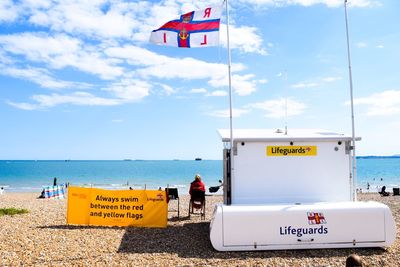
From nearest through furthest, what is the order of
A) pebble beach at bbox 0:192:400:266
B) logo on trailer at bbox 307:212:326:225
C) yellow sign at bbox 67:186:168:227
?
pebble beach at bbox 0:192:400:266
logo on trailer at bbox 307:212:326:225
yellow sign at bbox 67:186:168:227

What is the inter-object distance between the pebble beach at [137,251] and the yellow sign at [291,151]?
7.90 ft

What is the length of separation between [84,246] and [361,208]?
6.43 meters

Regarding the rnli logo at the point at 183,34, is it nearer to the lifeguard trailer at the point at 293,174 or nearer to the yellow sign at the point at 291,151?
the lifeguard trailer at the point at 293,174

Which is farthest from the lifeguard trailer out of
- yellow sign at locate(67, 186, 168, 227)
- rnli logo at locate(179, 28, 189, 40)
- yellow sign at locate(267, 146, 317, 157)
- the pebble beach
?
rnli logo at locate(179, 28, 189, 40)

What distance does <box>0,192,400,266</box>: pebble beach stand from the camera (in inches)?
305

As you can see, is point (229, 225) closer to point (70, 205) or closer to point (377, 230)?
point (377, 230)

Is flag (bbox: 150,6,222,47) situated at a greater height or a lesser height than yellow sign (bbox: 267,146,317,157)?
greater

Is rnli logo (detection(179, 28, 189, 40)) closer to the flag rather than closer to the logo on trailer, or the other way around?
the flag

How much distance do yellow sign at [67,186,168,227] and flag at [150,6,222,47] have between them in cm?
452

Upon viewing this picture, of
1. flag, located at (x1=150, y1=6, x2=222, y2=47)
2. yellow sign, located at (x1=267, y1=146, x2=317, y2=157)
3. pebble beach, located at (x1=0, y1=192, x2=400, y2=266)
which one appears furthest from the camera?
flag, located at (x1=150, y1=6, x2=222, y2=47)

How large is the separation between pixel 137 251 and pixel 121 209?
318cm

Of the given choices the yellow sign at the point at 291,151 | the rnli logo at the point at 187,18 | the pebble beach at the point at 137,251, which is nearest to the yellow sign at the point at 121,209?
the pebble beach at the point at 137,251

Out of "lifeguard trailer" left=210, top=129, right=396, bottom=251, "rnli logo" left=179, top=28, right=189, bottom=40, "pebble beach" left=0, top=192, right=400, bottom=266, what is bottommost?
"pebble beach" left=0, top=192, right=400, bottom=266

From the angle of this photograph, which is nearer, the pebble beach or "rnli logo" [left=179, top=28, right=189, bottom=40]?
the pebble beach
